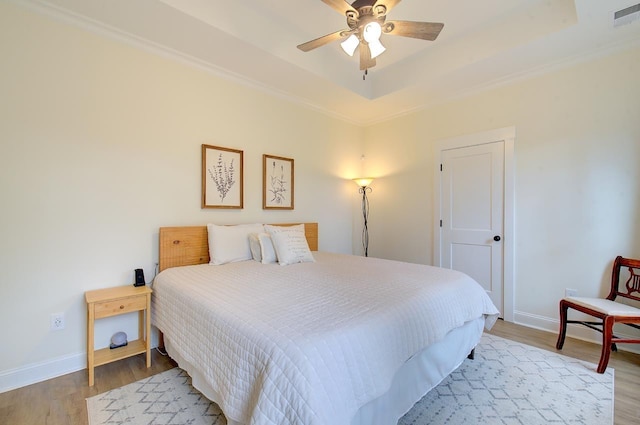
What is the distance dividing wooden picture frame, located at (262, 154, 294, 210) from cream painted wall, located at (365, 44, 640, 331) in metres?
2.15

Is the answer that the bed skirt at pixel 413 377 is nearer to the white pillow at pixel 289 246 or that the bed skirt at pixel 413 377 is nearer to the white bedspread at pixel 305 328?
the white bedspread at pixel 305 328

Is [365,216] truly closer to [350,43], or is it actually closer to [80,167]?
[350,43]

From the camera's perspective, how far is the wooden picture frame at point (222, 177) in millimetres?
2877

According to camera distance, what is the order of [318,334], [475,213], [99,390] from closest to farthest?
[318,334] → [99,390] → [475,213]

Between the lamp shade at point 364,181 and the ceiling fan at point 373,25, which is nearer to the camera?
the ceiling fan at point 373,25

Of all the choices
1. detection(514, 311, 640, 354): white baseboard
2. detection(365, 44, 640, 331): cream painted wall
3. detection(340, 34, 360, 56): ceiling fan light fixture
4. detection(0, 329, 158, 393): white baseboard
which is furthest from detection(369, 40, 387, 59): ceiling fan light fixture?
detection(0, 329, 158, 393): white baseboard

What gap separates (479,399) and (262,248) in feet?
6.71

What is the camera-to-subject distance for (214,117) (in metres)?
2.96

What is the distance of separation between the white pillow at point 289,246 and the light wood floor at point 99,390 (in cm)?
125

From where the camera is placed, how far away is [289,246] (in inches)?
109

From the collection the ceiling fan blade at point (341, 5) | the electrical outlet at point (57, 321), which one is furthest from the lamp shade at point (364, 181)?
the electrical outlet at point (57, 321)

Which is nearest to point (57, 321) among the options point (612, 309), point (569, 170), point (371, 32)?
point (371, 32)

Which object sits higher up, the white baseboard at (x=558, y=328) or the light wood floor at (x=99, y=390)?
the white baseboard at (x=558, y=328)

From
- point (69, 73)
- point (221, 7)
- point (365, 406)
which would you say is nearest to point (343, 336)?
point (365, 406)
